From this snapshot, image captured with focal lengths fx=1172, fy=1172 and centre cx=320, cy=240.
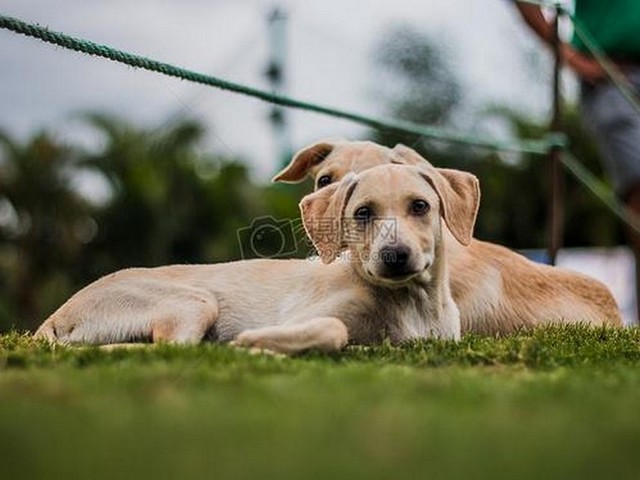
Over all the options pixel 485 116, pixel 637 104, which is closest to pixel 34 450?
pixel 637 104

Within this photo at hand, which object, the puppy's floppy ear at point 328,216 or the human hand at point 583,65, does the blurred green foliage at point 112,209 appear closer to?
the human hand at point 583,65

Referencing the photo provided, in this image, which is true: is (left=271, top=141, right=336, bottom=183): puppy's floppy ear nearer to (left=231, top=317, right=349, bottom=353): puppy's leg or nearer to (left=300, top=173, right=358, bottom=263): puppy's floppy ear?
(left=300, top=173, right=358, bottom=263): puppy's floppy ear

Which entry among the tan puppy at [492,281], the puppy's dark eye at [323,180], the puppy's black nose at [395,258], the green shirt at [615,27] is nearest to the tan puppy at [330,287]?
the puppy's black nose at [395,258]

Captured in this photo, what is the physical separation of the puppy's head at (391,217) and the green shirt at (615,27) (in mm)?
3002

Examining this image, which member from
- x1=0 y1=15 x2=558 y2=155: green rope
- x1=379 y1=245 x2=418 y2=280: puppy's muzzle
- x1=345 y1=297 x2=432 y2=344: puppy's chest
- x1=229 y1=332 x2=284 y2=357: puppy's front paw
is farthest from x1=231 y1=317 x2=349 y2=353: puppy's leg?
x1=0 y1=15 x2=558 y2=155: green rope

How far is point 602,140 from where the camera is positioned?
649 centimetres

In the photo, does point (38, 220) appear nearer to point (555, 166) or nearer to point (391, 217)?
point (555, 166)

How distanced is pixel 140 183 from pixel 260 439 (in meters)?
14.3

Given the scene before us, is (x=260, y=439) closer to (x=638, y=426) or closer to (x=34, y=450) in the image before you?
(x=34, y=450)

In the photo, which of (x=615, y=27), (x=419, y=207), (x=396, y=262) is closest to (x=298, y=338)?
(x=396, y=262)

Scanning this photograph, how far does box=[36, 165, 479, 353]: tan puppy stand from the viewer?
343 centimetres

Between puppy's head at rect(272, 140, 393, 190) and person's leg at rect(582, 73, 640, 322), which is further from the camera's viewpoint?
person's leg at rect(582, 73, 640, 322)

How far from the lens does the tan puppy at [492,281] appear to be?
4.39 meters

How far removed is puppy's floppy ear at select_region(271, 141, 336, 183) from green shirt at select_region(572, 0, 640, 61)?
96.0 inches
